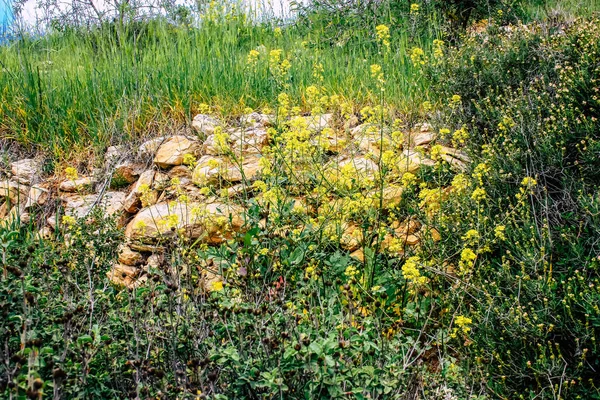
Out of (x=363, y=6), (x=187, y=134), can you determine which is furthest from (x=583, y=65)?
(x=363, y=6)

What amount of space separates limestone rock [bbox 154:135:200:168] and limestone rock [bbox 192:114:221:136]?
0.38 ft

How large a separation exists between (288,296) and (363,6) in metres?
5.22

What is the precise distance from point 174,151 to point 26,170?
135 centimetres

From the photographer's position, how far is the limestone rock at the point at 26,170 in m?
4.78

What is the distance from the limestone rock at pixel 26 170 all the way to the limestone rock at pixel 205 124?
139 centimetres

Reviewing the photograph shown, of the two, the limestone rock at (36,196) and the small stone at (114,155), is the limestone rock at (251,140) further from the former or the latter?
the limestone rock at (36,196)

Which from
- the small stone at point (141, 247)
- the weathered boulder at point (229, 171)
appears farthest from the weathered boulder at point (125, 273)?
the weathered boulder at point (229, 171)

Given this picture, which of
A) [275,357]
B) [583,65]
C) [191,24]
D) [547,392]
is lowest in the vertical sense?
[547,392]

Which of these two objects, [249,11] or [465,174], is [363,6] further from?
[465,174]

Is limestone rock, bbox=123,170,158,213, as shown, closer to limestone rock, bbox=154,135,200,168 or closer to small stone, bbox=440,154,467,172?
limestone rock, bbox=154,135,200,168

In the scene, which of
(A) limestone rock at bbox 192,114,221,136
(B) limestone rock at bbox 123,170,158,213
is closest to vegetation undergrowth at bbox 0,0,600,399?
(A) limestone rock at bbox 192,114,221,136

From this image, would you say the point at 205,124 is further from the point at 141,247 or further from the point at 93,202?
the point at 141,247

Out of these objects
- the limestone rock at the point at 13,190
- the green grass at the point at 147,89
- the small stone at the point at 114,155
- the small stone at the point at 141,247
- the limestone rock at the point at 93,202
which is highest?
the green grass at the point at 147,89

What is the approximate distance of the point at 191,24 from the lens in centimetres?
674
